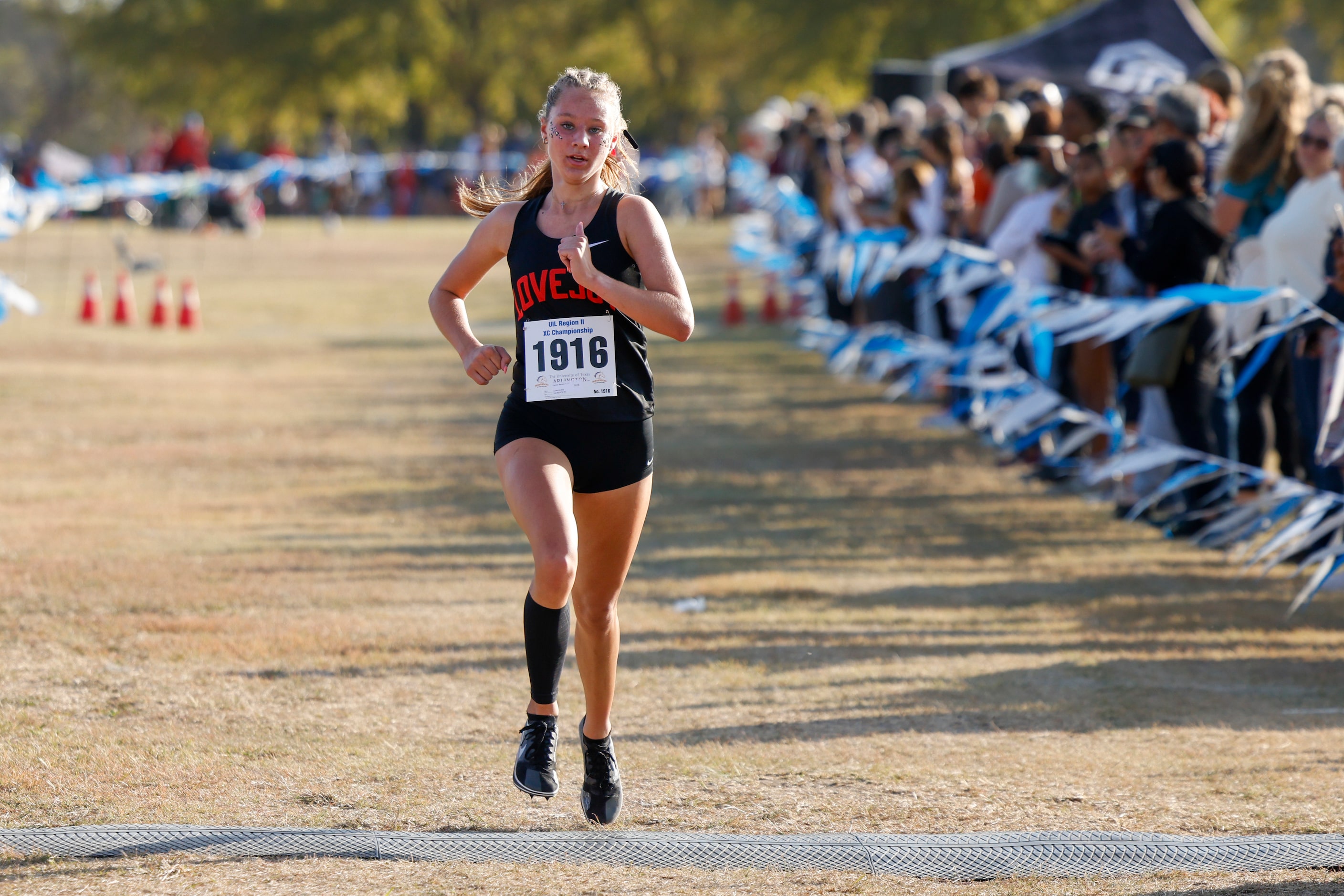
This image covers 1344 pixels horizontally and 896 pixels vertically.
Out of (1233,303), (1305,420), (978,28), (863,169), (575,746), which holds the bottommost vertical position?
(575,746)

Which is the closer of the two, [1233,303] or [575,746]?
[575,746]

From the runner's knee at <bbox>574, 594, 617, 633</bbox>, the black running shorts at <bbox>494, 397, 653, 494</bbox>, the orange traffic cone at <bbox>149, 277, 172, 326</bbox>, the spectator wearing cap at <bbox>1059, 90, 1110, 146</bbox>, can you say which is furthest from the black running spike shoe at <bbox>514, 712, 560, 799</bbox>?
the orange traffic cone at <bbox>149, 277, 172, 326</bbox>

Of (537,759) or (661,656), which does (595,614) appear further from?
(661,656)

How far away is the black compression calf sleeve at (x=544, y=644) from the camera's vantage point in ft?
13.9

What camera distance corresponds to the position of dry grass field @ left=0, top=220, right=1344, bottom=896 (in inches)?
174

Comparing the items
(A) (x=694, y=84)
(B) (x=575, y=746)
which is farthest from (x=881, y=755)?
(A) (x=694, y=84)

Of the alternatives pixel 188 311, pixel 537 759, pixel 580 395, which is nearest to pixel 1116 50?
pixel 188 311

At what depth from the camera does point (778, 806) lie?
4.51m

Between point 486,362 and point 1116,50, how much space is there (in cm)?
1233

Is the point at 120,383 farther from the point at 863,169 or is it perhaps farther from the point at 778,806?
the point at 778,806

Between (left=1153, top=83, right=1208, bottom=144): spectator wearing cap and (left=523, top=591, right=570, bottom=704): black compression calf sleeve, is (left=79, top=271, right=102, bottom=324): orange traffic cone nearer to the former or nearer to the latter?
(left=1153, top=83, right=1208, bottom=144): spectator wearing cap

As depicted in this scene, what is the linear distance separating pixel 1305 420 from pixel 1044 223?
3.00 m

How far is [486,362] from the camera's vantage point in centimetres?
427

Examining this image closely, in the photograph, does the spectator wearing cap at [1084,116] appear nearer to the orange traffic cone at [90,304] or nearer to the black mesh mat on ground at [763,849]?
the black mesh mat on ground at [763,849]
